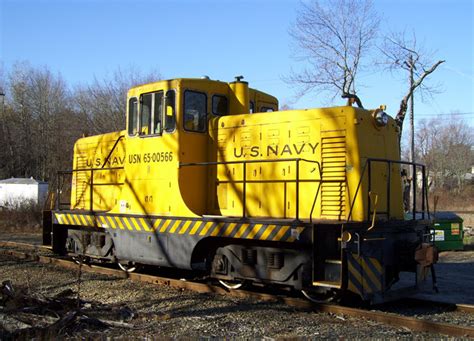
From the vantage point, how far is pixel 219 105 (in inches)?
371

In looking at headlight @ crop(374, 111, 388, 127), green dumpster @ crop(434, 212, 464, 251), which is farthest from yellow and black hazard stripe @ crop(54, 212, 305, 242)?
green dumpster @ crop(434, 212, 464, 251)

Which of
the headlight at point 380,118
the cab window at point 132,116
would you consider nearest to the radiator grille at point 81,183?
the cab window at point 132,116

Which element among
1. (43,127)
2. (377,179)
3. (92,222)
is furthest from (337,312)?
(43,127)

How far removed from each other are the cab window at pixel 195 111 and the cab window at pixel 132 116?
4.14 ft

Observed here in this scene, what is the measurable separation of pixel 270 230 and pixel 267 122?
1.98 meters

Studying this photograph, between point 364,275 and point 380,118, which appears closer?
point 364,275

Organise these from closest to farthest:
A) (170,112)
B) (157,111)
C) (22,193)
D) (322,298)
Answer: (322,298), (170,112), (157,111), (22,193)

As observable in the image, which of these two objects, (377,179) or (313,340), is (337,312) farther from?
(377,179)

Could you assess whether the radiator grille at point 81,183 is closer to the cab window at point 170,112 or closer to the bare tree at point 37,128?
the cab window at point 170,112

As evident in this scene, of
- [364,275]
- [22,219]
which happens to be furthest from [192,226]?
[22,219]

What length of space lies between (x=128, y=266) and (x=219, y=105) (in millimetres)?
3917

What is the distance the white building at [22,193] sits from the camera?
2407 centimetres

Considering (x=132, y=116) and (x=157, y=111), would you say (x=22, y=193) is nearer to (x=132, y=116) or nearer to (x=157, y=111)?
(x=132, y=116)

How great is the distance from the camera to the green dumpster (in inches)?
582
